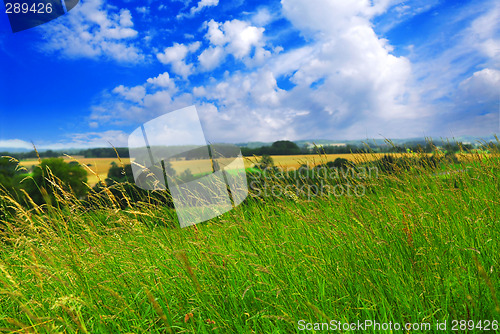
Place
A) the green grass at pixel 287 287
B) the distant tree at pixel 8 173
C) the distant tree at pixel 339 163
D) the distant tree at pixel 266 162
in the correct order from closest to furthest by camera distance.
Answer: the green grass at pixel 287 287 < the distant tree at pixel 266 162 < the distant tree at pixel 339 163 < the distant tree at pixel 8 173

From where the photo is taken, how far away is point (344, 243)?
2.28 m

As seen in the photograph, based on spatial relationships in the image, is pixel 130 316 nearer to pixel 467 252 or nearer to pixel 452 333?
pixel 452 333

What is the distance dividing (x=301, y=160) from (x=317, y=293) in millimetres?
3021

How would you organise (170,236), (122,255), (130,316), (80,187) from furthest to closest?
(80,187) → (170,236) → (122,255) → (130,316)

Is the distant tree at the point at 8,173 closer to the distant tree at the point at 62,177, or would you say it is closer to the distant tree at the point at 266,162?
the distant tree at the point at 62,177

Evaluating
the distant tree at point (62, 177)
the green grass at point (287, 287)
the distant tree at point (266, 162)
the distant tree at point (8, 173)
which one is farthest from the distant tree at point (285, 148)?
the distant tree at point (8, 173)

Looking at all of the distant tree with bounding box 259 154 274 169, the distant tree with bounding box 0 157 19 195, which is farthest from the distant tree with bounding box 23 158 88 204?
the distant tree with bounding box 259 154 274 169

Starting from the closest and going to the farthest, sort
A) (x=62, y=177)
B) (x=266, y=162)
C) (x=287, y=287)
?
(x=287, y=287), (x=266, y=162), (x=62, y=177)

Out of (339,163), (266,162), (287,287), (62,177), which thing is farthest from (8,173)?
(287,287)

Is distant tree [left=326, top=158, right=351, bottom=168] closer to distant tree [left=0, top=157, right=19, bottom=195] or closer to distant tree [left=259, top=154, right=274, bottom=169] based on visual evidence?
distant tree [left=259, top=154, right=274, bottom=169]

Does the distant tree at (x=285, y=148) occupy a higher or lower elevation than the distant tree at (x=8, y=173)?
lower

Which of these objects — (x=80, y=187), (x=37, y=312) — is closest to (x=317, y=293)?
(x=37, y=312)

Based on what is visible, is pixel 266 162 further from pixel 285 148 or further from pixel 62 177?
pixel 62 177

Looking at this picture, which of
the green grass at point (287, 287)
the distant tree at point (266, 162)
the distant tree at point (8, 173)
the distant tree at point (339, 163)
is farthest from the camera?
the distant tree at point (8, 173)
